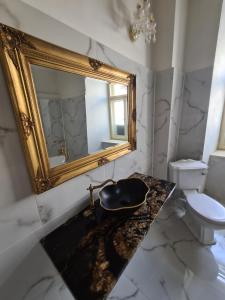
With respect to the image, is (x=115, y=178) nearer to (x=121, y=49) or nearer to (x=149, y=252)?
(x=149, y=252)

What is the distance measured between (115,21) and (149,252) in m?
1.94

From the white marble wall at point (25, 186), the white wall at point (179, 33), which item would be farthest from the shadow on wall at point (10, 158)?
the white wall at point (179, 33)

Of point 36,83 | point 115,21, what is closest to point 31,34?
point 36,83

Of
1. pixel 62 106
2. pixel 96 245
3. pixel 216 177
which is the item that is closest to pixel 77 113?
pixel 62 106

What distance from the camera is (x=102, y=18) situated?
34.3 inches

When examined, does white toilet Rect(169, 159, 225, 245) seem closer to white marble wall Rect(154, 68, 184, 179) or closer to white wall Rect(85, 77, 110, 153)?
white marble wall Rect(154, 68, 184, 179)

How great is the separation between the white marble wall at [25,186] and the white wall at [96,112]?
0.53ft

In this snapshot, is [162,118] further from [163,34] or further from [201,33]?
[201,33]

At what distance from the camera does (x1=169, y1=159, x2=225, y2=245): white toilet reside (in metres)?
1.25

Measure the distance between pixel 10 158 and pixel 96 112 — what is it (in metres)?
0.60

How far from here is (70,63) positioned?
72 centimetres

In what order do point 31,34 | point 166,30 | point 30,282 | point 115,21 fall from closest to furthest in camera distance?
1. point 31,34
2. point 30,282
3. point 115,21
4. point 166,30

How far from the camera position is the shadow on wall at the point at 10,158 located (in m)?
0.54

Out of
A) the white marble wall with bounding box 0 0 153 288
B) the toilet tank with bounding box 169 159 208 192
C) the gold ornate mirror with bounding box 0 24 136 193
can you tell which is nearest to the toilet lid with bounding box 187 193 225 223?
the toilet tank with bounding box 169 159 208 192
